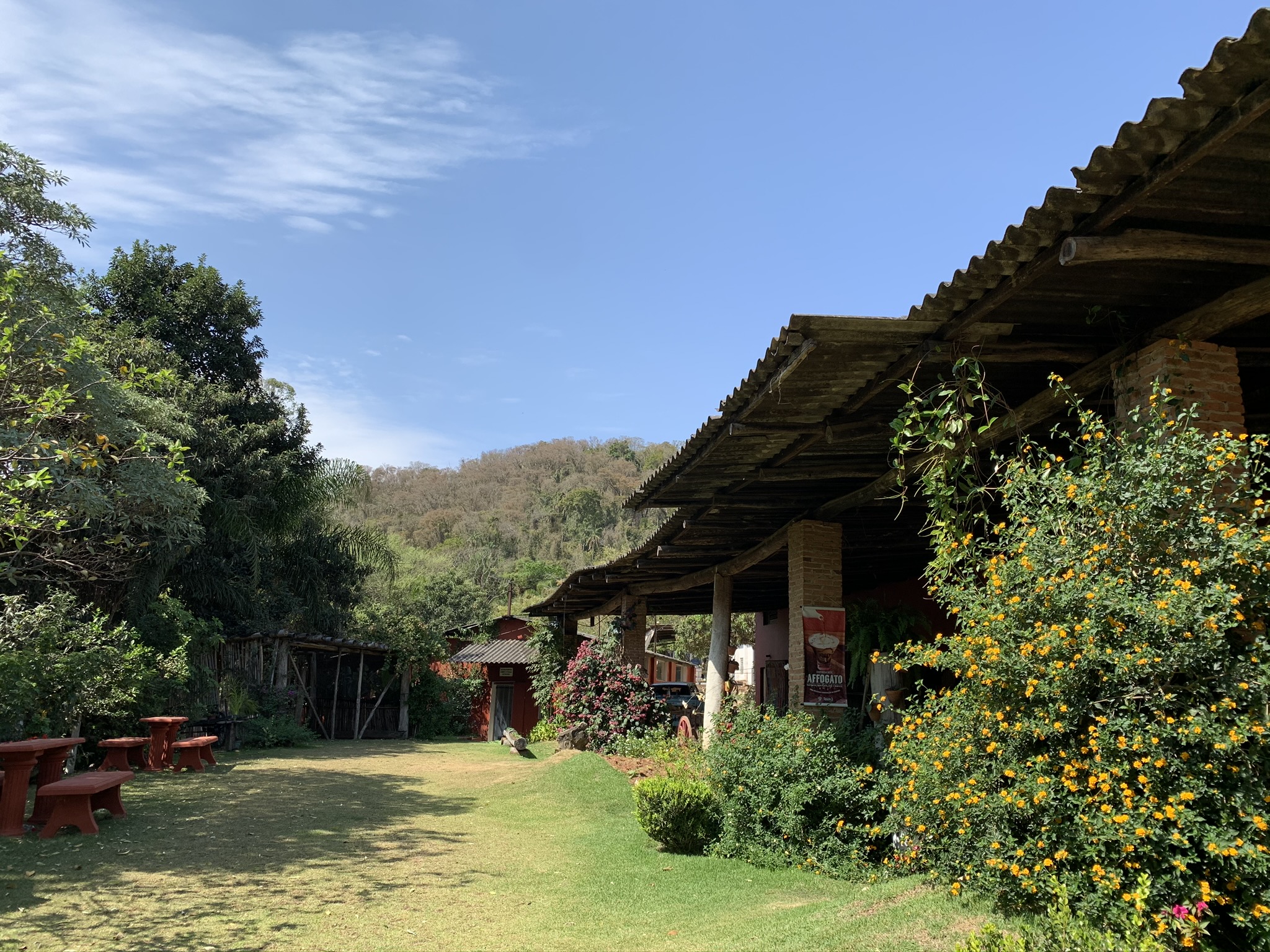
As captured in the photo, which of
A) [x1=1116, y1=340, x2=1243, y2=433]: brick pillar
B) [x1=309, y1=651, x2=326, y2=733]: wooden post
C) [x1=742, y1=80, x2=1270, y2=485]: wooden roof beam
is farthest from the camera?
[x1=309, y1=651, x2=326, y2=733]: wooden post

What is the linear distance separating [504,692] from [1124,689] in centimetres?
2205

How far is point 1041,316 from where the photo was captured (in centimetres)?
462

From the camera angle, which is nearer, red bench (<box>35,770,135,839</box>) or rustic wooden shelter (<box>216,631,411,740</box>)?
red bench (<box>35,770,135,839</box>)

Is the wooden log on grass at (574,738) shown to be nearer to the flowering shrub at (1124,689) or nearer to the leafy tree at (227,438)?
the leafy tree at (227,438)

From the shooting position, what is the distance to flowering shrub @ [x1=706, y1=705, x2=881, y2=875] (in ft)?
20.4

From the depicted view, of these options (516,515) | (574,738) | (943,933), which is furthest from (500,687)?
(516,515)

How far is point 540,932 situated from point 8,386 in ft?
21.6

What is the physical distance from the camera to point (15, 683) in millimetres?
9203

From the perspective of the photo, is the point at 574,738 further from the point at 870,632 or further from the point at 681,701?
the point at 681,701

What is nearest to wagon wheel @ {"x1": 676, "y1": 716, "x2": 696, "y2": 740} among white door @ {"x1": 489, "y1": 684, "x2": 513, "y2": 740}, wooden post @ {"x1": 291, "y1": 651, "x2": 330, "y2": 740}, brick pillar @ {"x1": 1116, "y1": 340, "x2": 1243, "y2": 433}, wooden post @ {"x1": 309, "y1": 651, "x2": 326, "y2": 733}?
brick pillar @ {"x1": 1116, "y1": 340, "x2": 1243, "y2": 433}

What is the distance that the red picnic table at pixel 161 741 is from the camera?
12.6m

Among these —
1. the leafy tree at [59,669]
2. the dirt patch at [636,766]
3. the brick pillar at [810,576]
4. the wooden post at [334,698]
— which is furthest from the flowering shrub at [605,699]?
the wooden post at [334,698]

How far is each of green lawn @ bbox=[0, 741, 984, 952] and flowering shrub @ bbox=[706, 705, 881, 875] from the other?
0.23 meters

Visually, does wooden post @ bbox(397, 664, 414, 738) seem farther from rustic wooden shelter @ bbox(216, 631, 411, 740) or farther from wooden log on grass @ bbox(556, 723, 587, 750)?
wooden log on grass @ bbox(556, 723, 587, 750)
